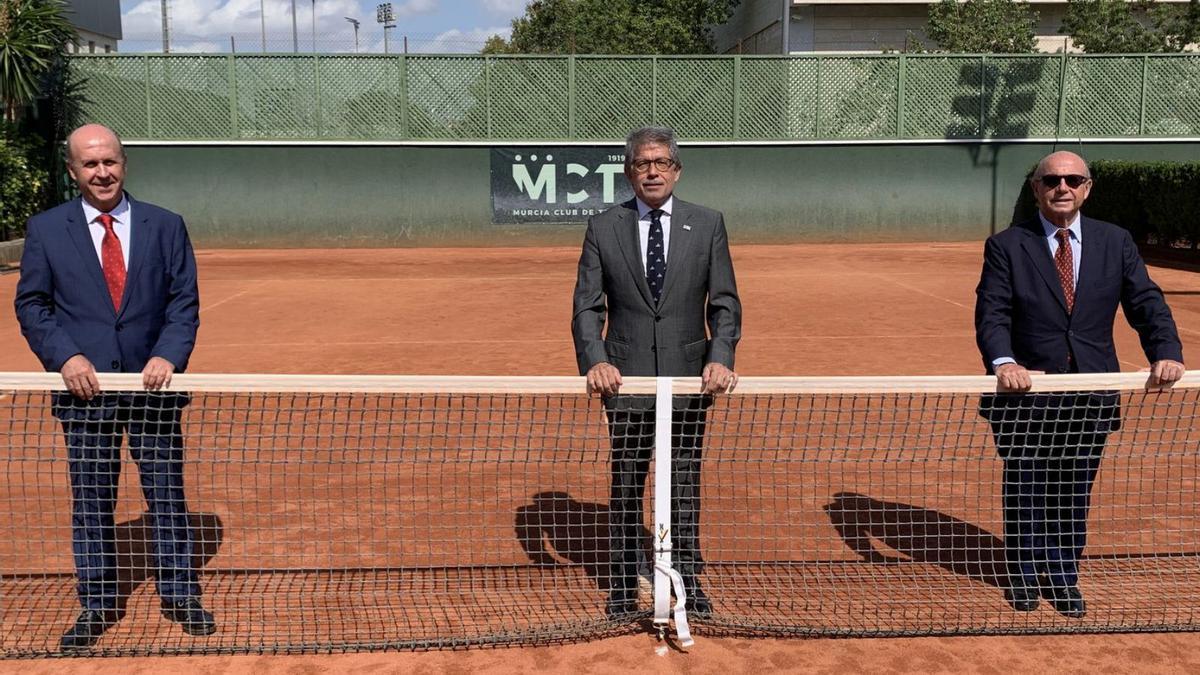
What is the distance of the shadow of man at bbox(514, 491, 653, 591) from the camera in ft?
16.4

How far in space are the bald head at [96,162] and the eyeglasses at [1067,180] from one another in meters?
3.68

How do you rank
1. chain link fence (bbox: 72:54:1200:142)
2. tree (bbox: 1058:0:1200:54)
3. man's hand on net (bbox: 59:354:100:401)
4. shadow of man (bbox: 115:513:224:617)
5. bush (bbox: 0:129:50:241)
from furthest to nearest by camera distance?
tree (bbox: 1058:0:1200:54)
chain link fence (bbox: 72:54:1200:142)
bush (bbox: 0:129:50:241)
shadow of man (bbox: 115:513:224:617)
man's hand on net (bbox: 59:354:100:401)

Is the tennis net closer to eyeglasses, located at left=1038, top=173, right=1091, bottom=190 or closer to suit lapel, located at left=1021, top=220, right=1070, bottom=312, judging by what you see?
suit lapel, located at left=1021, top=220, right=1070, bottom=312

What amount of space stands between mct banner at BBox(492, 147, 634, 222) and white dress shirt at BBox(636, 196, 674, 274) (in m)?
19.5

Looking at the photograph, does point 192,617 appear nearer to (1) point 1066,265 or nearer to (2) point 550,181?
(1) point 1066,265

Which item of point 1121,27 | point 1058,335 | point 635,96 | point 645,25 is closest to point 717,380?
point 1058,335

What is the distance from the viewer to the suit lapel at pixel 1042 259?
4.50 meters

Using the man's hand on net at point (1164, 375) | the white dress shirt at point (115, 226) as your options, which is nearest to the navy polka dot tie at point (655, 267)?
the man's hand on net at point (1164, 375)

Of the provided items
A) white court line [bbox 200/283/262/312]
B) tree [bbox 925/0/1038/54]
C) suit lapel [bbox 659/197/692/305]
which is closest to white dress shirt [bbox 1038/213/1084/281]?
suit lapel [bbox 659/197/692/305]

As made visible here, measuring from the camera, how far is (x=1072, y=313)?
4.50 meters

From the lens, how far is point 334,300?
49.1 ft

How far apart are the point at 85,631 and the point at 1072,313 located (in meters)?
4.15

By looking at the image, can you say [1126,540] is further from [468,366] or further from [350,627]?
[468,366]

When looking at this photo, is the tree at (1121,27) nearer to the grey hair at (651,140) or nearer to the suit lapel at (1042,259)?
the suit lapel at (1042,259)
